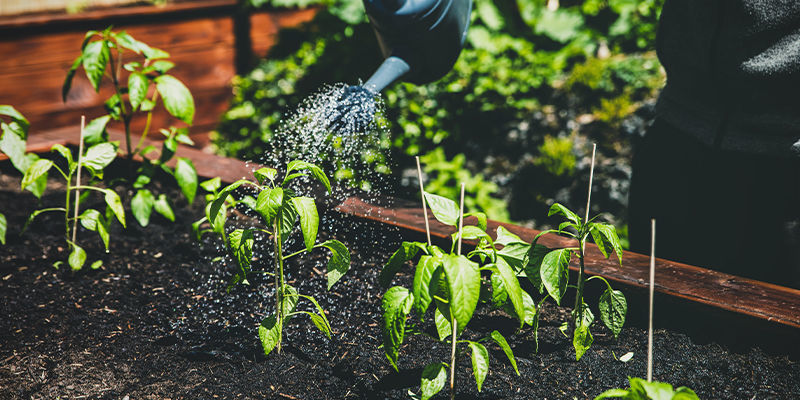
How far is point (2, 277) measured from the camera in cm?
190

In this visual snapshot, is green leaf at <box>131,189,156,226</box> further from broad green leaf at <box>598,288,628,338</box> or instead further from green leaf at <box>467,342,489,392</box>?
broad green leaf at <box>598,288,628,338</box>

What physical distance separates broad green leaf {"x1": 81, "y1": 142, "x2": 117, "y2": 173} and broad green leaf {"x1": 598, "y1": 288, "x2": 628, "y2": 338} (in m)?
1.46

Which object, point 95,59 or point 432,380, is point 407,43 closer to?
point 432,380

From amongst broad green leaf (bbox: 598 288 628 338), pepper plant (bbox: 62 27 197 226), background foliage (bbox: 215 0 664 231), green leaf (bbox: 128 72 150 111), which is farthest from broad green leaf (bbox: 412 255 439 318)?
background foliage (bbox: 215 0 664 231)

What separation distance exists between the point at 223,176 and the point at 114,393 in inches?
44.6

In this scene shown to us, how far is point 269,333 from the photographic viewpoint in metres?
1.36

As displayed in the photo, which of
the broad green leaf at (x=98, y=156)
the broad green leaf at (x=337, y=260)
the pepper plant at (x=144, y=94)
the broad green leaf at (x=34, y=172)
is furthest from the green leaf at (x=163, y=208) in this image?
the broad green leaf at (x=337, y=260)

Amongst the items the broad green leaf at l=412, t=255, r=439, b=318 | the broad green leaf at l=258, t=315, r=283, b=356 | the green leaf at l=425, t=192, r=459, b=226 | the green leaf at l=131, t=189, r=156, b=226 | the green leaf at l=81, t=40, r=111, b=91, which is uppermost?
the green leaf at l=81, t=40, r=111, b=91

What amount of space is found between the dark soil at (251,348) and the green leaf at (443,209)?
0.43 m

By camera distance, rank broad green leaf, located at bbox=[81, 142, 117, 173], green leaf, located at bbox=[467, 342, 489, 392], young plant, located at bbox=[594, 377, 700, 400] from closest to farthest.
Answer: young plant, located at bbox=[594, 377, 700, 400], green leaf, located at bbox=[467, 342, 489, 392], broad green leaf, located at bbox=[81, 142, 117, 173]

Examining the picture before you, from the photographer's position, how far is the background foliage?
306cm

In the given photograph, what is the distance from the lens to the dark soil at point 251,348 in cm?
137

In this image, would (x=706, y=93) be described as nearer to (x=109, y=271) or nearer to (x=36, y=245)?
(x=109, y=271)

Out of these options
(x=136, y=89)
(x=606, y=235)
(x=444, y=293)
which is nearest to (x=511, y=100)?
(x=136, y=89)
